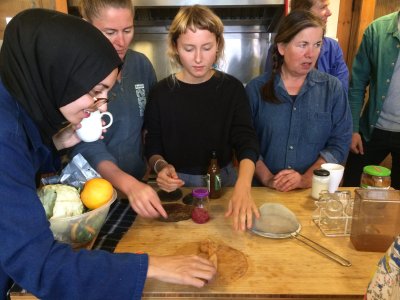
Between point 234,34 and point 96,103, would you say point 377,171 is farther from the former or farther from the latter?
point 234,34

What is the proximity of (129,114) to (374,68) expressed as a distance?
56.6 inches

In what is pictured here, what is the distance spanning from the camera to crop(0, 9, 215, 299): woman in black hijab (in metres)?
0.64

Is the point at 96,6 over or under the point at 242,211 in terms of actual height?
over

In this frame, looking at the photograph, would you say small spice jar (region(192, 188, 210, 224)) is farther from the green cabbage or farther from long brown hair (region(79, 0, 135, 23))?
long brown hair (region(79, 0, 135, 23))

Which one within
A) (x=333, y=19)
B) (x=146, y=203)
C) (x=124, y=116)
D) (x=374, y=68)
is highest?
(x=333, y=19)

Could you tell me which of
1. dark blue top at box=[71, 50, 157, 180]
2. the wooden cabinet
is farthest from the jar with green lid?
the wooden cabinet

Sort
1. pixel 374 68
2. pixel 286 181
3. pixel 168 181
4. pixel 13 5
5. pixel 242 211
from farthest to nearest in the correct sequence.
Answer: pixel 13 5 → pixel 374 68 → pixel 286 181 → pixel 168 181 → pixel 242 211

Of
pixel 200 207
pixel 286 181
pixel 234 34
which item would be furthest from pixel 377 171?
pixel 234 34

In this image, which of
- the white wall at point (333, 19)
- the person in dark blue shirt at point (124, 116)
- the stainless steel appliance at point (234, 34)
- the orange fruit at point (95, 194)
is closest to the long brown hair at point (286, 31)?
the person in dark blue shirt at point (124, 116)

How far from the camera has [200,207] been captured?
1090 mm

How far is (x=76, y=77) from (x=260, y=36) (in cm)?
212

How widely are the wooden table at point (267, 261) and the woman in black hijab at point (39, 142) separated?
7cm

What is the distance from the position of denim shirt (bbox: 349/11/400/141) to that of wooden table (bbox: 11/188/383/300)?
3.60ft

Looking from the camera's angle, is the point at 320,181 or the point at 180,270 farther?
the point at 320,181
